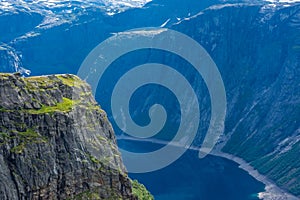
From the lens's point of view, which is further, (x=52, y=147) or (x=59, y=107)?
(x=59, y=107)

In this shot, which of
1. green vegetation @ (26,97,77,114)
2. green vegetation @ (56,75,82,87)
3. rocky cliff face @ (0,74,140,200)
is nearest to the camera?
rocky cliff face @ (0,74,140,200)

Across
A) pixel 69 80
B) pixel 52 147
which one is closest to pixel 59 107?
pixel 52 147

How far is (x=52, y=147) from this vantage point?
117 m

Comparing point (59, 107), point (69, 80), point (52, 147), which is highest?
point (69, 80)

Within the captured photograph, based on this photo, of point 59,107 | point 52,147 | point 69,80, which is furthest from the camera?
point 69,80

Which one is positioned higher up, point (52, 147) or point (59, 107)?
point (59, 107)

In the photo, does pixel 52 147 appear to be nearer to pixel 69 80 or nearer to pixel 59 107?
pixel 59 107

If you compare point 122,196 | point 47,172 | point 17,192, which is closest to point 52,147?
point 47,172

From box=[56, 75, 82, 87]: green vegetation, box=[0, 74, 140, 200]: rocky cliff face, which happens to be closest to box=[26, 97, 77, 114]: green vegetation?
box=[0, 74, 140, 200]: rocky cliff face

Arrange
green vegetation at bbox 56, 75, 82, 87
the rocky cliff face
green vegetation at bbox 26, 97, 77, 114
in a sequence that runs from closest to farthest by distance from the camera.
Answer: the rocky cliff face
green vegetation at bbox 26, 97, 77, 114
green vegetation at bbox 56, 75, 82, 87

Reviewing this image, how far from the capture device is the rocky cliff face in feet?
366

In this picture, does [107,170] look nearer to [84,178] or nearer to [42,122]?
[84,178]

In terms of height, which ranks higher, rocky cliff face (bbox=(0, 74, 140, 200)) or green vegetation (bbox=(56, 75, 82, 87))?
green vegetation (bbox=(56, 75, 82, 87))

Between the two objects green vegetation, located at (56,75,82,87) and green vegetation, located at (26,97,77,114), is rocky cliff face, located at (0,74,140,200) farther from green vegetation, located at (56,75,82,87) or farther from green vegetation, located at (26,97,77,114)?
green vegetation, located at (56,75,82,87)
